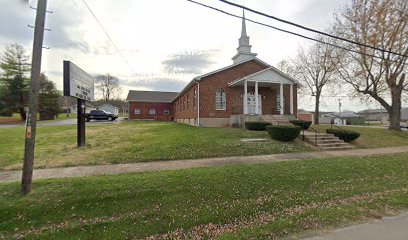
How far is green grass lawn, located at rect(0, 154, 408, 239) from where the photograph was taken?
12.5ft

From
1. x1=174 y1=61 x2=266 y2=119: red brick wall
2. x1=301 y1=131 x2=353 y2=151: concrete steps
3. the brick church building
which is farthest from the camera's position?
x1=174 y1=61 x2=266 y2=119: red brick wall

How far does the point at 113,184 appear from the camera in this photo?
18.0ft

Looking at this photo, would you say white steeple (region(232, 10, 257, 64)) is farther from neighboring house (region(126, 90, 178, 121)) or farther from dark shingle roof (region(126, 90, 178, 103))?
dark shingle roof (region(126, 90, 178, 103))

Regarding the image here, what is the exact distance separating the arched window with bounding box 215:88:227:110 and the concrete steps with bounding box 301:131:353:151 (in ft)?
27.6

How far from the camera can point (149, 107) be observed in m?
43.0

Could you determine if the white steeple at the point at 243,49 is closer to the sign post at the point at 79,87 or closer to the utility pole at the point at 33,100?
the sign post at the point at 79,87

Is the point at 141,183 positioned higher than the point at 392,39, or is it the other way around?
the point at 392,39

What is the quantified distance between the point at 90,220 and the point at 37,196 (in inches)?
72.3

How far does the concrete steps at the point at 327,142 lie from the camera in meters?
12.4

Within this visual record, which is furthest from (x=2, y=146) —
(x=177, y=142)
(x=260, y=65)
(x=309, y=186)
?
(x=260, y=65)

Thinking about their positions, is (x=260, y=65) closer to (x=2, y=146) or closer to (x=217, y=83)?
(x=217, y=83)

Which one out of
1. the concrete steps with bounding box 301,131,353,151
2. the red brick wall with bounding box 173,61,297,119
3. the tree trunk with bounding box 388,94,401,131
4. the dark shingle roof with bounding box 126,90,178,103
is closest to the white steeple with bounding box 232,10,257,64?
the red brick wall with bounding box 173,61,297,119

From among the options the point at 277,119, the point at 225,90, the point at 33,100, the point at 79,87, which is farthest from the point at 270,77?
the point at 33,100

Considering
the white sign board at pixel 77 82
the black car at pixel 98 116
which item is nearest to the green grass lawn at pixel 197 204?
the white sign board at pixel 77 82
